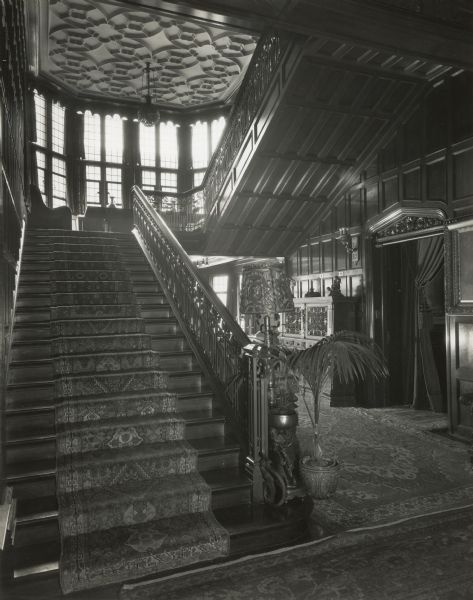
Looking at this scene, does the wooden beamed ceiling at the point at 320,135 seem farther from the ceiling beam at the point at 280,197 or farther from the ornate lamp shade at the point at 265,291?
the ornate lamp shade at the point at 265,291

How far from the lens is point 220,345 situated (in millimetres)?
4238

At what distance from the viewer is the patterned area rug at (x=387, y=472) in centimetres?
355

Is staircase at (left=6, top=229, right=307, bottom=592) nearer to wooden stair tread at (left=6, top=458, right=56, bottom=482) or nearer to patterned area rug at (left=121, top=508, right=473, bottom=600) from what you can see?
wooden stair tread at (left=6, top=458, right=56, bottom=482)

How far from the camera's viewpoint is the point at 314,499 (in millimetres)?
3713

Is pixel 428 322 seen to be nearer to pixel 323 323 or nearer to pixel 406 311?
pixel 406 311

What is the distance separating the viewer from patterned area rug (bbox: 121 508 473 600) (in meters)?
2.52

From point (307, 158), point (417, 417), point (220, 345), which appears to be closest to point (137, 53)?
point (307, 158)

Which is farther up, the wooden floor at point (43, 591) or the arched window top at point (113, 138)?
the arched window top at point (113, 138)

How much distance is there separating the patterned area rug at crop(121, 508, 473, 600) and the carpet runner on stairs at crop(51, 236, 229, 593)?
0.19 m

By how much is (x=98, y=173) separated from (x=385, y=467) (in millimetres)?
10762

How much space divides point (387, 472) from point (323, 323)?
404 centimetres

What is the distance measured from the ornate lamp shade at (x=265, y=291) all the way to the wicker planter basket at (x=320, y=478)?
4.17ft

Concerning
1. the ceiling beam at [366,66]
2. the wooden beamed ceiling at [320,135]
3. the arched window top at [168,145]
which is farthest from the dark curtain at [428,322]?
the arched window top at [168,145]

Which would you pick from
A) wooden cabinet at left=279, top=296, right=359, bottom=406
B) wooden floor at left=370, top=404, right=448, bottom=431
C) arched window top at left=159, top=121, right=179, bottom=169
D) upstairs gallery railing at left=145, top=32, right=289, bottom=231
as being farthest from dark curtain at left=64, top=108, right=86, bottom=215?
wooden floor at left=370, top=404, right=448, bottom=431
